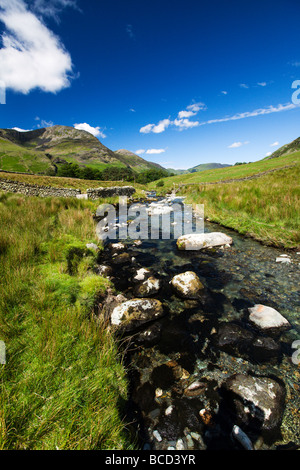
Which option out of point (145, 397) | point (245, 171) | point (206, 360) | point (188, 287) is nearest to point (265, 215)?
point (188, 287)

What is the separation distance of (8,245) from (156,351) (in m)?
4.51

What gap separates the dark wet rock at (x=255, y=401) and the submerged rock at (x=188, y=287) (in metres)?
1.92

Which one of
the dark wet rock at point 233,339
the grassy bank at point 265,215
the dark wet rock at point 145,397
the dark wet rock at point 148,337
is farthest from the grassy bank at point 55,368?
the grassy bank at point 265,215

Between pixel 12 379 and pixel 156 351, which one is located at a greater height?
pixel 12 379

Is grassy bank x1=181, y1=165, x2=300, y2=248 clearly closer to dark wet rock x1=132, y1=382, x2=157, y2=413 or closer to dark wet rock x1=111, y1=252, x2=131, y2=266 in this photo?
dark wet rock x1=111, y1=252, x2=131, y2=266

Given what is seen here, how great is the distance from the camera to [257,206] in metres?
9.39

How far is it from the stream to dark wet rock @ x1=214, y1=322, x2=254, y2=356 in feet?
0.07

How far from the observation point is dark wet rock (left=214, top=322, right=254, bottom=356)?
9.95 feet

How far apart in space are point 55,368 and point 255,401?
255cm

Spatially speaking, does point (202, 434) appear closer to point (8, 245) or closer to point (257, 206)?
point (8, 245)

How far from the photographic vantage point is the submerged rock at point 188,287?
4.38 m

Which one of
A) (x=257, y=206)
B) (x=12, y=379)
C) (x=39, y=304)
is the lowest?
(x=12, y=379)

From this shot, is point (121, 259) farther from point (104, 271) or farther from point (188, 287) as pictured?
point (188, 287)

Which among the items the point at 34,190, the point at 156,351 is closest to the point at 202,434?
the point at 156,351
